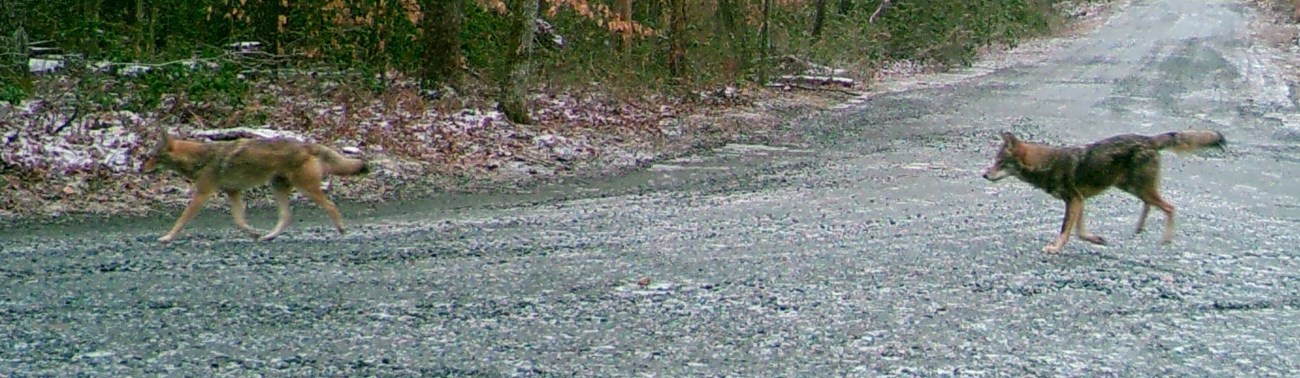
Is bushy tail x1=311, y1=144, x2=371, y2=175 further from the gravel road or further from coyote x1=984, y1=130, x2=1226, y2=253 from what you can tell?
coyote x1=984, y1=130, x2=1226, y2=253

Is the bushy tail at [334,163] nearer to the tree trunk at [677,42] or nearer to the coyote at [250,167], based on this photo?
the coyote at [250,167]

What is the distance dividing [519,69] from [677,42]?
6.52m

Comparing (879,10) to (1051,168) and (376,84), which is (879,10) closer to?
(376,84)

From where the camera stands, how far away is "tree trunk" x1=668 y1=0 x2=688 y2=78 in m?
21.7

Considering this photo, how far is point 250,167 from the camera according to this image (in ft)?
28.4

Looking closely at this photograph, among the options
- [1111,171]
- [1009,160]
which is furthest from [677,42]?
[1111,171]

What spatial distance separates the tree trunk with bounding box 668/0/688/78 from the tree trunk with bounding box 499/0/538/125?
6116 mm

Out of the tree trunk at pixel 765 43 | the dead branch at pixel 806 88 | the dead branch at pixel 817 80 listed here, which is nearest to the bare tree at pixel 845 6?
the tree trunk at pixel 765 43

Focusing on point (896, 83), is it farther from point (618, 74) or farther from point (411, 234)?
point (411, 234)

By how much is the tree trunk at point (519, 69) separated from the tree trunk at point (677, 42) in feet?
20.1

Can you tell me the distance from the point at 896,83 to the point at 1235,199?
14.6 metres

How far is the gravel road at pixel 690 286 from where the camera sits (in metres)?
5.70

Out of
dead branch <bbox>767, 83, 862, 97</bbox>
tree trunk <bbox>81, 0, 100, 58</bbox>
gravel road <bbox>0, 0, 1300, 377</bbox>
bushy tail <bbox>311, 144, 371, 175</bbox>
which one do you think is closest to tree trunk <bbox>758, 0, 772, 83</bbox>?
dead branch <bbox>767, 83, 862, 97</bbox>

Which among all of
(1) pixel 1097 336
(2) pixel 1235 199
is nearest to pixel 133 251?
(1) pixel 1097 336
